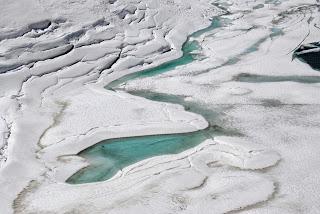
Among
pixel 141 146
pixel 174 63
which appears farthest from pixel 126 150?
pixel 174 63

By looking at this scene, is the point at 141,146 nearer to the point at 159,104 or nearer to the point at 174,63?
the point at 159,104

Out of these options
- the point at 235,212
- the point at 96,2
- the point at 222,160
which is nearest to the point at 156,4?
the point at 96,2

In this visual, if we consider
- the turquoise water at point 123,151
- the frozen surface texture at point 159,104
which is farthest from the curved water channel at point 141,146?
the frozen surface texture at point 159,104

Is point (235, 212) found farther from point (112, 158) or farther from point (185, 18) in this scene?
point (185, 18)

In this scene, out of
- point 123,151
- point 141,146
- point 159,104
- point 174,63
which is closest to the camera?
point 123,151

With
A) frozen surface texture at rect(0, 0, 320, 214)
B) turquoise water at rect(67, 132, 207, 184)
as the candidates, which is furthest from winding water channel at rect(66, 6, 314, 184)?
frozen surface texture at rect(0, 0, 320, 214)

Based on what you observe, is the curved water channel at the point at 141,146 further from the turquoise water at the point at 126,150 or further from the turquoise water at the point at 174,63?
the turquoise water at the point at 174,63

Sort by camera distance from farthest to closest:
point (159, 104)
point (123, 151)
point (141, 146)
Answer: point (159, 104) → point (141, 146) → point (123, 151)
